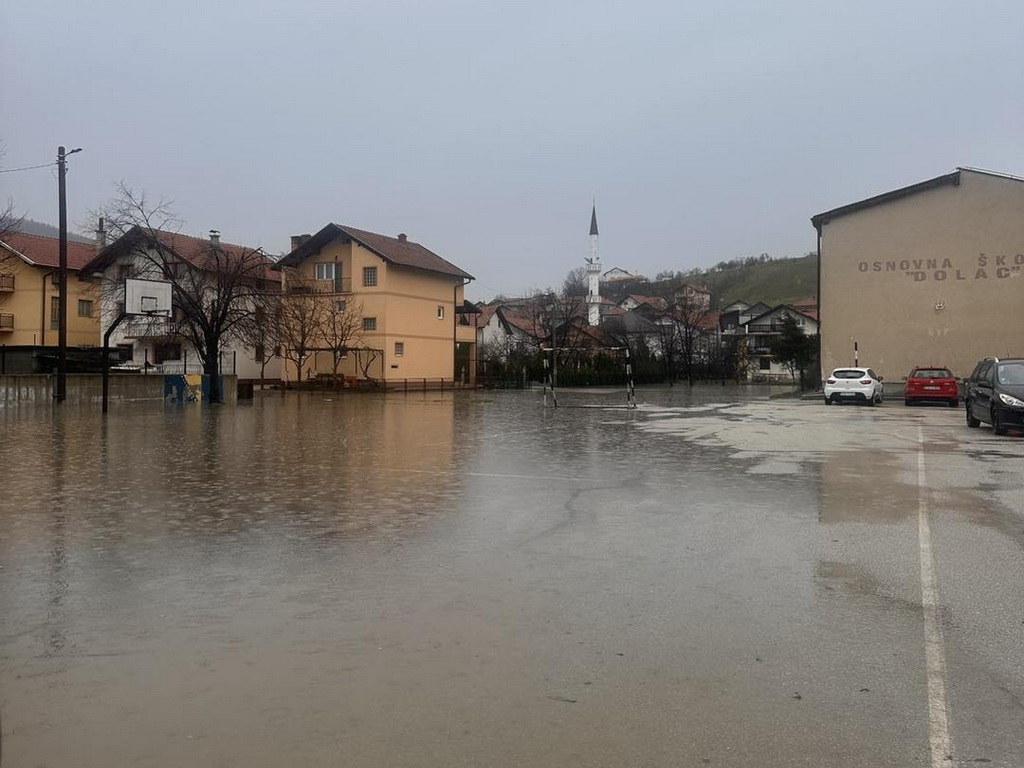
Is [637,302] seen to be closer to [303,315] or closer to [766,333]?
[766,333]

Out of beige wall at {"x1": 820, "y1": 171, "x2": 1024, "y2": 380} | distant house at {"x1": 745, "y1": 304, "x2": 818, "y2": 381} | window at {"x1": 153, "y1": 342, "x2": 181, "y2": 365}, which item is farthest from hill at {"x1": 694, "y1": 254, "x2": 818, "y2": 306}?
window at {"x1": 153, "y1": 342, "x2": 181, "y2": 365}

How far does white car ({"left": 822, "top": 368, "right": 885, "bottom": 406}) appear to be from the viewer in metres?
31.8

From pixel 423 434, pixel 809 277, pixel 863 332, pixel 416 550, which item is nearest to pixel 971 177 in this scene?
pixel 863 332

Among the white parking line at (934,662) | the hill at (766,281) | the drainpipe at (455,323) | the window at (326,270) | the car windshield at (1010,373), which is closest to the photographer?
the white parking line at (934,662)

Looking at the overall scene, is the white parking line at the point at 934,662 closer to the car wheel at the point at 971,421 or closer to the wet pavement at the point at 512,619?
the wet pavement at the point at 512,619

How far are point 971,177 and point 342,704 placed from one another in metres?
42.4

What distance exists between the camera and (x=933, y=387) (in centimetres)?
3125

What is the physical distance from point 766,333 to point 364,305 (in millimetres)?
64087

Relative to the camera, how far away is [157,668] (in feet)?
14.2

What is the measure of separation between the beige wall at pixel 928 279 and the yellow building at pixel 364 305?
24.6m

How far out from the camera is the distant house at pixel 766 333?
93.9m

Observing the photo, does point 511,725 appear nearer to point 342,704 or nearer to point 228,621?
point 342,704

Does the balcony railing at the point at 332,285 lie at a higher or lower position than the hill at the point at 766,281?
lower

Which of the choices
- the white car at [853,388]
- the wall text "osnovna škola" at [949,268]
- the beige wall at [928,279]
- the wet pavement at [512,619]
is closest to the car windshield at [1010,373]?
the wet pavement at [512,619]
